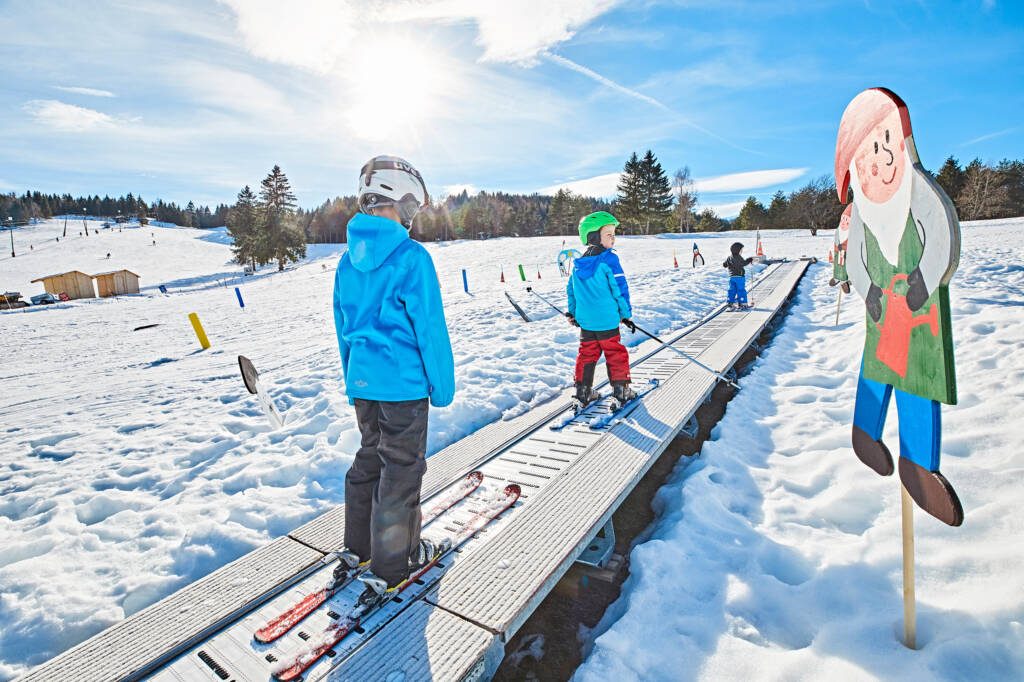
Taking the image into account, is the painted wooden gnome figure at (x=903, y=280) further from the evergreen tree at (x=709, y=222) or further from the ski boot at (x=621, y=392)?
the evergreen tree at (x=709, y=222)

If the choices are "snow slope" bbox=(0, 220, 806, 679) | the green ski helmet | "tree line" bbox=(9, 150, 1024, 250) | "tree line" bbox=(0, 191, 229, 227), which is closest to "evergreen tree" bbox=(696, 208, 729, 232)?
"tree line" bbox=(9, 150, 1024, 250)

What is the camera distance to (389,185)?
2.68m

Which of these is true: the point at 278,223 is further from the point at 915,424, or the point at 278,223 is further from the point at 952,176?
the point at 952,176

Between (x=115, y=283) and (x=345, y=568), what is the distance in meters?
52.7

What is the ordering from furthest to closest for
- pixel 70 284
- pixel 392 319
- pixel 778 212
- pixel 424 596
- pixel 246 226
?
pixel 778 212, pixel 246 226, pixel 70 284, pixel 424 596, pixel 392 319

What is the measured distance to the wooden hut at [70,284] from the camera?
3978 cm

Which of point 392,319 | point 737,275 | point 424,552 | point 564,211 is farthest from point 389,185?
point 564,211

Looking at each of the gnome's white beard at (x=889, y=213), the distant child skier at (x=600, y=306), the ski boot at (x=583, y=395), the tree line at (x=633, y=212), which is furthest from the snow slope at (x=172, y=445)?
the tree line at (x=633, y=212)

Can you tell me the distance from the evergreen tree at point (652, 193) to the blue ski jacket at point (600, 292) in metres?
58.6

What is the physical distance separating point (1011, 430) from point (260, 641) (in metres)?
5.48

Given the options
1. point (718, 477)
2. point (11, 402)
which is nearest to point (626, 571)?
point (718, 477)

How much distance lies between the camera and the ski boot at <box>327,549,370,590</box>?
286 cm

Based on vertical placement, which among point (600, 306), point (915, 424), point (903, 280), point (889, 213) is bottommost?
point (915, 424)

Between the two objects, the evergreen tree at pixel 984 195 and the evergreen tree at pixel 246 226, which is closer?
the evergreen tree at pixel 984 195
